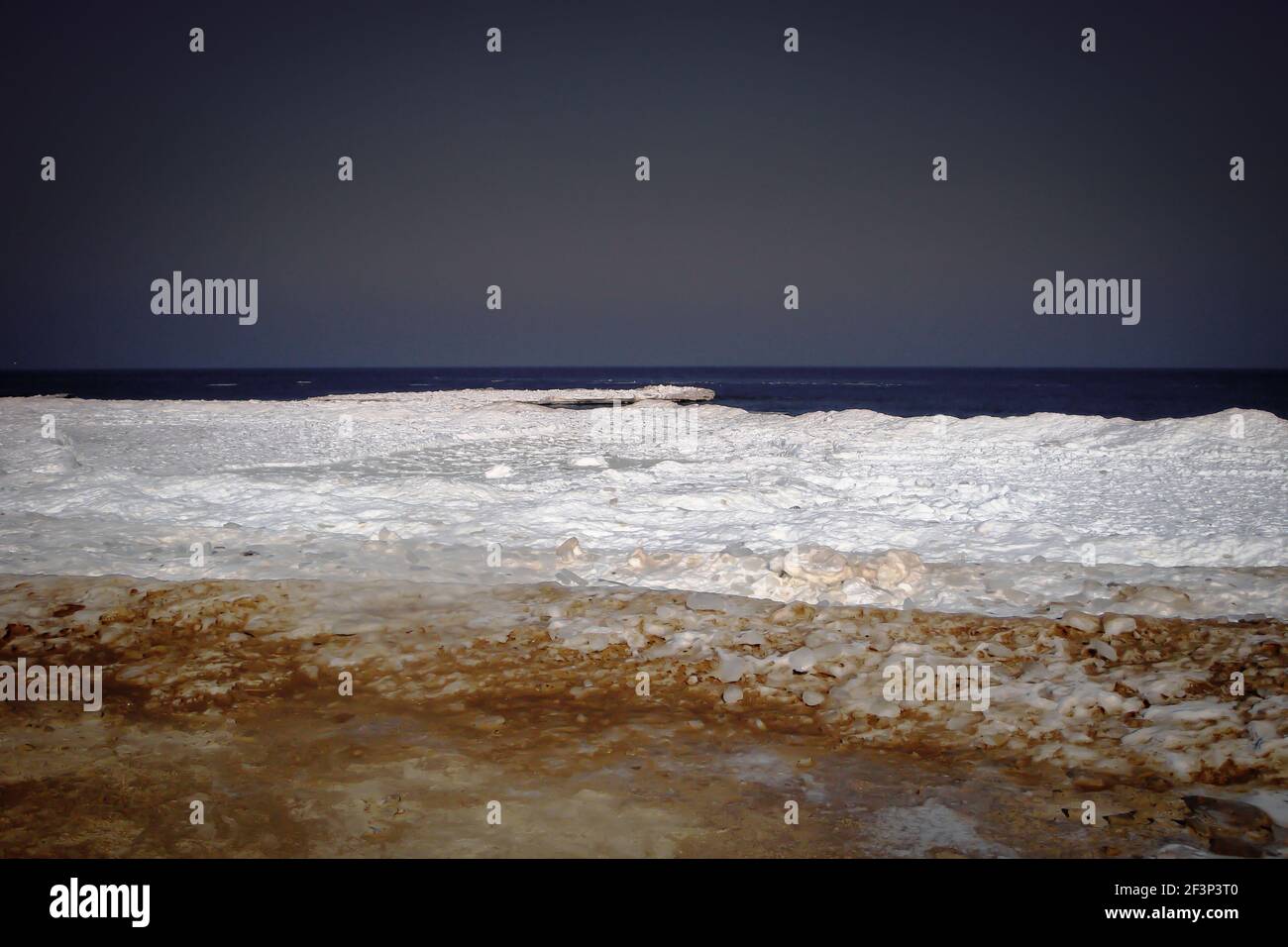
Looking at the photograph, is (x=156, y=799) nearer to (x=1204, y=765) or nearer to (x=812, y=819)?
(x=812, y=819)

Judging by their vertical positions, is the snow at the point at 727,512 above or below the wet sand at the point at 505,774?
→ above

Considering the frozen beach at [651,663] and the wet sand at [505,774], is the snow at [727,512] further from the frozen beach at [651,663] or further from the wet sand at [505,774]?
the wet sand at [505,774]

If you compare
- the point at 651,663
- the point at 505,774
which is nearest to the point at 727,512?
the point at 651,663

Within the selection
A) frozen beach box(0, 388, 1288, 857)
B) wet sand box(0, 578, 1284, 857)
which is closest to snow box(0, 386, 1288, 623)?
frozen beach box(0, 388, 1288, 857)


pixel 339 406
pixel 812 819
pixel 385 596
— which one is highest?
pixel 339 406

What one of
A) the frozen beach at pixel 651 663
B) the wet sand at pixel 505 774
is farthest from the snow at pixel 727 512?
the wet sand at pixel 505 774

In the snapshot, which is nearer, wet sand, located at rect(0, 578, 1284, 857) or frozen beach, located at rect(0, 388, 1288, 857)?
wet sand, located at rect(0, 578, 1284, 857)

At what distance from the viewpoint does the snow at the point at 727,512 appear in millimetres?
6504

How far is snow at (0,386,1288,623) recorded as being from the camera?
6.50 meters

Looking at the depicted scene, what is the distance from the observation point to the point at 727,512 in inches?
362

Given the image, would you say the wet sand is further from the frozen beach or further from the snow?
the snow

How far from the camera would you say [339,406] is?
985 inches

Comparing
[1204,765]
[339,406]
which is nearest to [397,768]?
[1204,765]

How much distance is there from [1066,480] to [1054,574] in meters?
5.36
